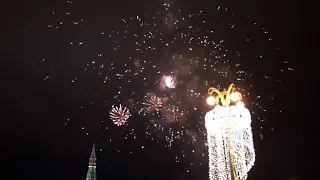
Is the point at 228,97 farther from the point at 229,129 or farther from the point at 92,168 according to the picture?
the point at 92,168

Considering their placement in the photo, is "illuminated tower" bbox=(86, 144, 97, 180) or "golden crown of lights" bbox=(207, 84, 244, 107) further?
"illuminated tower" bbox=(86, 144, 97, 180)

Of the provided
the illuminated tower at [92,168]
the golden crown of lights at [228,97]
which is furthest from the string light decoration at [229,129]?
the illuminated tower at [92,168]

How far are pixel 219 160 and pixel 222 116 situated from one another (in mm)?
3169

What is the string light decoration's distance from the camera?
14.2 meters

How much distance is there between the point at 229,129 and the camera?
14.3 metres

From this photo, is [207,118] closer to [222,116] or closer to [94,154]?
[222,116]

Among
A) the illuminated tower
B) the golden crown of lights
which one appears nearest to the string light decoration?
the golden crown of lights

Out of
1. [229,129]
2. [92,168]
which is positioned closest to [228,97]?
[229,129]

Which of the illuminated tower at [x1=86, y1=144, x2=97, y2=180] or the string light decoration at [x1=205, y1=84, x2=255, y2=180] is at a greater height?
the illuminated tower at [x1=86, y1=144, x2=97, y2=180]

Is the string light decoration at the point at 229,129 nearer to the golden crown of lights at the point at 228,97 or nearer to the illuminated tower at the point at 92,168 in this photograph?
the golden crown of lights at the point at 228,97

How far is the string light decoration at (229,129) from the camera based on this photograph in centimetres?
1420

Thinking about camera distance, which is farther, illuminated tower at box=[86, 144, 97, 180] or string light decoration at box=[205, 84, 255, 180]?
illuminated tower at box=[86, 144, 97, 180]

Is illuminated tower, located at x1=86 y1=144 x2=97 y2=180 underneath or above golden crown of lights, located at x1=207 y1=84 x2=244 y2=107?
above

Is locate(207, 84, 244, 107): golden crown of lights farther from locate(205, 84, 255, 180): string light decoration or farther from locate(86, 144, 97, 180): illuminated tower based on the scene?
locate(86, 144, 97, 180): illuminated tower
